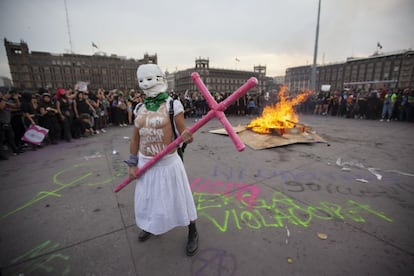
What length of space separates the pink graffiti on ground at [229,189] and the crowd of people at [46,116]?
19.5 feet

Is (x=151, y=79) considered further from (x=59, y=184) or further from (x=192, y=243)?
(x=59, y=184)

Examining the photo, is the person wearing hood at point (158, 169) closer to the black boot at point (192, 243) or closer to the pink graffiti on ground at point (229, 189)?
the black boot at point (192, 243)

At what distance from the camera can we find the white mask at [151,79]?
2.07m

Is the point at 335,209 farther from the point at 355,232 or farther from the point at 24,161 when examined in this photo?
the point at 24,161

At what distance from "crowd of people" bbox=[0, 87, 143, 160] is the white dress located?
20.1ft

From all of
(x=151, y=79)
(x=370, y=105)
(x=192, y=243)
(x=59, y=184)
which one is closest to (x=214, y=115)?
(x=151, y=79)

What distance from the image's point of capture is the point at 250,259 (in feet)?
6.95

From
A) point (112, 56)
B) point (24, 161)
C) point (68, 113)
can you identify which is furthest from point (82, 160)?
point (112, 56)

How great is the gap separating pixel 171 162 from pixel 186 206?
53 centimetres

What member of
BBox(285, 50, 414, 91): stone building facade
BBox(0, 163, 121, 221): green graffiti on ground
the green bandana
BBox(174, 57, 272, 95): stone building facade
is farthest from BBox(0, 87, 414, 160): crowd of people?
BBox(174, 57, 272, 95): stone building facade

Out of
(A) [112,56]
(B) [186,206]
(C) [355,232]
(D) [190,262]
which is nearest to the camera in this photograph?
(D) [190,262]

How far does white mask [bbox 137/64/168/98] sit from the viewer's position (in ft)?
6.79

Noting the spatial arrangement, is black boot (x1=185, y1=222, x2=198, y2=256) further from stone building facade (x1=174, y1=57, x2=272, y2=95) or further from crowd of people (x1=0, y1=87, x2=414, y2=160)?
stone building facade (x1=174, y1=57, x2=272, y2=95)

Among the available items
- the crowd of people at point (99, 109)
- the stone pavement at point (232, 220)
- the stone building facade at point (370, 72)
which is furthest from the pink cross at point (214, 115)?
the stone building facade at point (370, 72)
